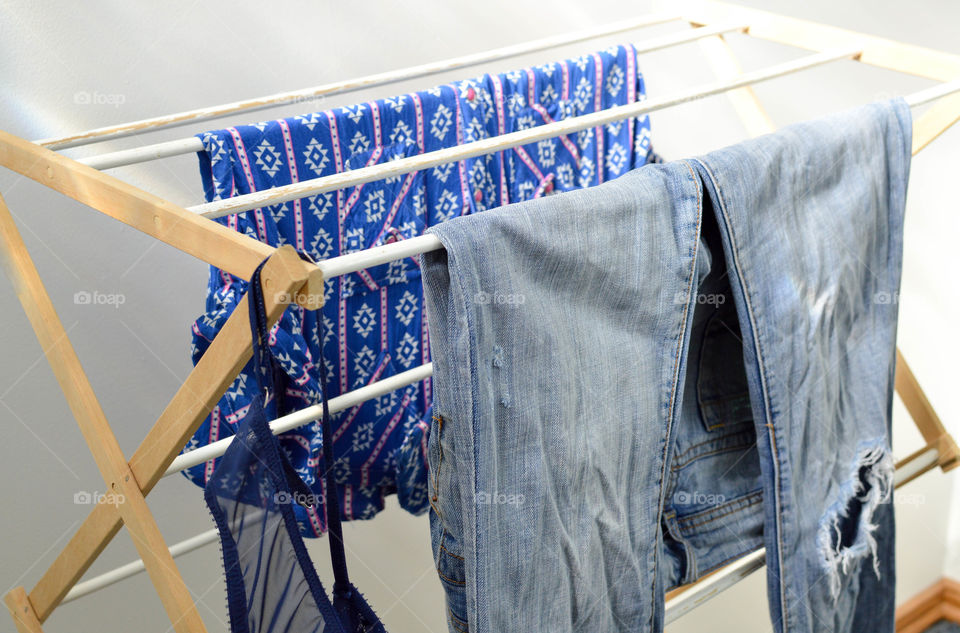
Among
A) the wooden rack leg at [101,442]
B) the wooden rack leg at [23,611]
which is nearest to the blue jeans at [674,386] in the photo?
the wooden rack leg at [101,442]

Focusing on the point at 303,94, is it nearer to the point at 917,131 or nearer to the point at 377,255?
the point at 377,255

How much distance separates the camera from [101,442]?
2.47 ft

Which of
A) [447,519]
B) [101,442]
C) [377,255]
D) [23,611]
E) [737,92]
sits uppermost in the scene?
[737,92]

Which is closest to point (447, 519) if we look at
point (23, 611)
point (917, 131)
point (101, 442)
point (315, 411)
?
point (315, 411)

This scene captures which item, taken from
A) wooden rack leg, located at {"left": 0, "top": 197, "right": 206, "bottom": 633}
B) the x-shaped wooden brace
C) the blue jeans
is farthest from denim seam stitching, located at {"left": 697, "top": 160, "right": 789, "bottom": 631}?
wooden rack leg, located at {"left": 0, "top": 197, "right": 206, "bottom": 633}

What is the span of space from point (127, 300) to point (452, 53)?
63 cm

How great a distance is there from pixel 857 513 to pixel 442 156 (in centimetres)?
69

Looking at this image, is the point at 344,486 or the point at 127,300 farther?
the point at 127,300

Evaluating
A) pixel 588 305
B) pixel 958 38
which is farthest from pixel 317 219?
pixel 958 38

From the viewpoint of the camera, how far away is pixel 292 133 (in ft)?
2.93

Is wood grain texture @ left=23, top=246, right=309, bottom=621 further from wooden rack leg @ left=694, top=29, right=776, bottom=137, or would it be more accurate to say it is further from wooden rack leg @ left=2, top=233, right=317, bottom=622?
wooden rack leg @ left=694, top=29, right=776, bottom=137

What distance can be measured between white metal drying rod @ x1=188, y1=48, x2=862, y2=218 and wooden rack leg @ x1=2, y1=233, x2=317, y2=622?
0.16 meters

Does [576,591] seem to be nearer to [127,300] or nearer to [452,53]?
[127,300]

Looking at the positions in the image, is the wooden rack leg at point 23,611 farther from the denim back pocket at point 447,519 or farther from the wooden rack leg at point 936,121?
the wooden rack leg at point 936,121
